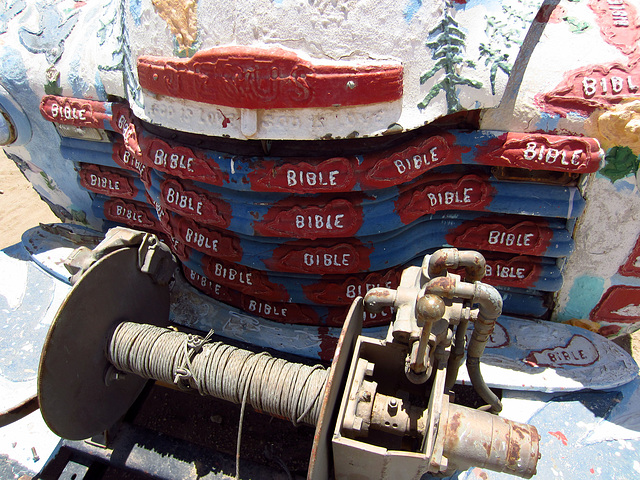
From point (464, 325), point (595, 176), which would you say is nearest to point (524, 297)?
point (595, 176)

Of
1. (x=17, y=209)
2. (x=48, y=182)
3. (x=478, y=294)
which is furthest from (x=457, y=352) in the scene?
(x=17, y=209)

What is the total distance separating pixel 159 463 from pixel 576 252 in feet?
9.02

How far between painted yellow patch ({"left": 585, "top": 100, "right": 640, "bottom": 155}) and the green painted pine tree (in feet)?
2.23

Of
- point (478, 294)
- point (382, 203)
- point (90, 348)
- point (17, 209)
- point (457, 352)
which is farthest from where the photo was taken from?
point (17, 209)

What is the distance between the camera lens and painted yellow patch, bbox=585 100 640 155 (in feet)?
7.90

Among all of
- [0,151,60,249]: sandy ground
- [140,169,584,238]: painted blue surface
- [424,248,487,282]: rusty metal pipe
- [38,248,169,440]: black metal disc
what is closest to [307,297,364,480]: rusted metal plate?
[424,248,487,282]: rusty metal pipe

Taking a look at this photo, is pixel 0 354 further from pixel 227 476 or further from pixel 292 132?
pixel 292 132

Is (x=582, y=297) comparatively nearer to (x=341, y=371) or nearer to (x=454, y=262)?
(x=454, y=262)

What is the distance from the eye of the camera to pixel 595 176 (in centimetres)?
266

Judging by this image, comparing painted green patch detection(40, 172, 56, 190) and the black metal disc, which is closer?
the black metal disc

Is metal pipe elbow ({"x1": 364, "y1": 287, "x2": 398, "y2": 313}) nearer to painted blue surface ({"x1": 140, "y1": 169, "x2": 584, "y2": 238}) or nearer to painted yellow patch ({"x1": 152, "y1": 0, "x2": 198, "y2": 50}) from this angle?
painted blue surface ({"x1": 140, "y1": 169, "x2": 584, "y2": 238})

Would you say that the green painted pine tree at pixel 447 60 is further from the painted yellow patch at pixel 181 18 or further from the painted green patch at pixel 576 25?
the painted yellow patch at pixel 181 18

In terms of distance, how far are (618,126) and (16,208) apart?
668cm

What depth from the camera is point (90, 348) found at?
8.09 feet
